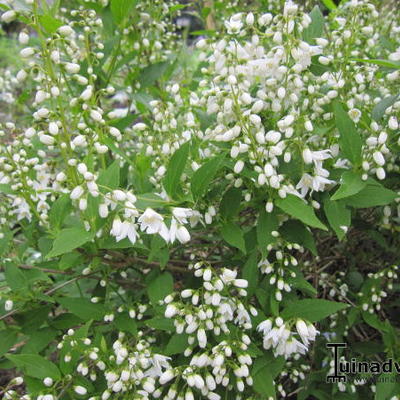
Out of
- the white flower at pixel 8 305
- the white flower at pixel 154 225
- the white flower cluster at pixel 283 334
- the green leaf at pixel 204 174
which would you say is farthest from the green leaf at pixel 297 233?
the white flower at pixel 8 305

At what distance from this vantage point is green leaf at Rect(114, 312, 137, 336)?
8.02 ft

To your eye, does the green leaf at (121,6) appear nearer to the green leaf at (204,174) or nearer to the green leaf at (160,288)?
the green leaf at (204,174)

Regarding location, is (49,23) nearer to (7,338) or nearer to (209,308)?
(209,308)

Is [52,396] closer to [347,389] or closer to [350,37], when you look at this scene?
[347,389]

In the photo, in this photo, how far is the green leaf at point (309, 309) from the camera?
2170mm

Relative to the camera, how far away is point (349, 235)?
10.7 ft

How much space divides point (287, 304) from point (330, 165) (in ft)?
2.72

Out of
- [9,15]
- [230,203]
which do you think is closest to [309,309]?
[230,203]

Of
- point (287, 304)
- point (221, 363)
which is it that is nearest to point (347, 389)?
point (287, 304)

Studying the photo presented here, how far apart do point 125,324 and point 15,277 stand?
706 millimetres

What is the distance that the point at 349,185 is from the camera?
2.04 m

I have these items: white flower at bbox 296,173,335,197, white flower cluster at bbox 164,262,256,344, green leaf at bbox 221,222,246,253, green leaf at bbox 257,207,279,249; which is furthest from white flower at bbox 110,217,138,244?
white flower at bbox 296,173,335,197

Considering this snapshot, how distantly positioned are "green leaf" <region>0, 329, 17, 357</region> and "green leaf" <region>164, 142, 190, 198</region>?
4.87 feet

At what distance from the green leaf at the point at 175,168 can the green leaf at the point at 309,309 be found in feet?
2.93
